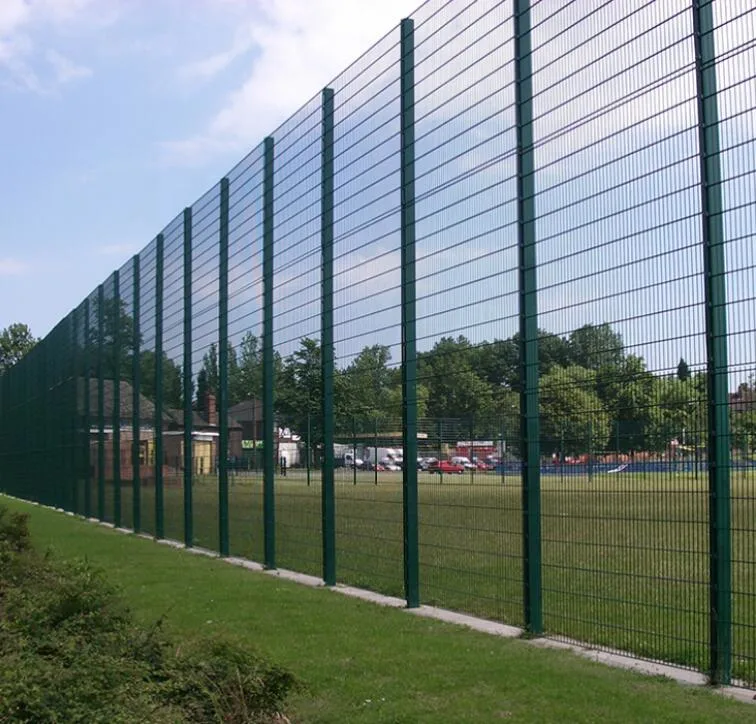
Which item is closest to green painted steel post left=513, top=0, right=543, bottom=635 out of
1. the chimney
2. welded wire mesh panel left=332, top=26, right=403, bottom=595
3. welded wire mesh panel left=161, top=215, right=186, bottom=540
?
welded wire mesh panel left=332, top=26, right=403, bottom=595

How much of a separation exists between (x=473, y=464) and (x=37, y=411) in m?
28.6

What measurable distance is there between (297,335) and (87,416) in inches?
557

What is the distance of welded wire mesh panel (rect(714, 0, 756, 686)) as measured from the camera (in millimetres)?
6285

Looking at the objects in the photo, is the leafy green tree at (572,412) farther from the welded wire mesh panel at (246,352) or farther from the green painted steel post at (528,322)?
the welded wire mesh panel at (246,352)

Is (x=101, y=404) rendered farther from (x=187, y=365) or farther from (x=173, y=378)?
(x=187, y=365)

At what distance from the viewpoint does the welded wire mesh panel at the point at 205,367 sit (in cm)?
1605

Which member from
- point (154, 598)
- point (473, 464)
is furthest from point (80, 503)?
point (473, 464)

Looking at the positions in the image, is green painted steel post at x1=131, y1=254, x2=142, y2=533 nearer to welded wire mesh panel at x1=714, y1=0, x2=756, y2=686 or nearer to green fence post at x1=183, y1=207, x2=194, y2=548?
green fence post at x1=183, y1=207, x2=194, y2=548

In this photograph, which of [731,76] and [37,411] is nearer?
[731,76]

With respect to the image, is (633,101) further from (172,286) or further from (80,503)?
(80,503)

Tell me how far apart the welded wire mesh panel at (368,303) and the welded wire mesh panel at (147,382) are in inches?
338

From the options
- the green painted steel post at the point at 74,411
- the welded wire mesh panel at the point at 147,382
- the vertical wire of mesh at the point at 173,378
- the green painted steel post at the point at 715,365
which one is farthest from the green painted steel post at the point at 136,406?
the green painted steel post at the point at 715,365

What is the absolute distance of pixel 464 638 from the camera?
313 inches

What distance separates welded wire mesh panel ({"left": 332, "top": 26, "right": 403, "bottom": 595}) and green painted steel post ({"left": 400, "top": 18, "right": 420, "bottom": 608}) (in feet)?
0.51
